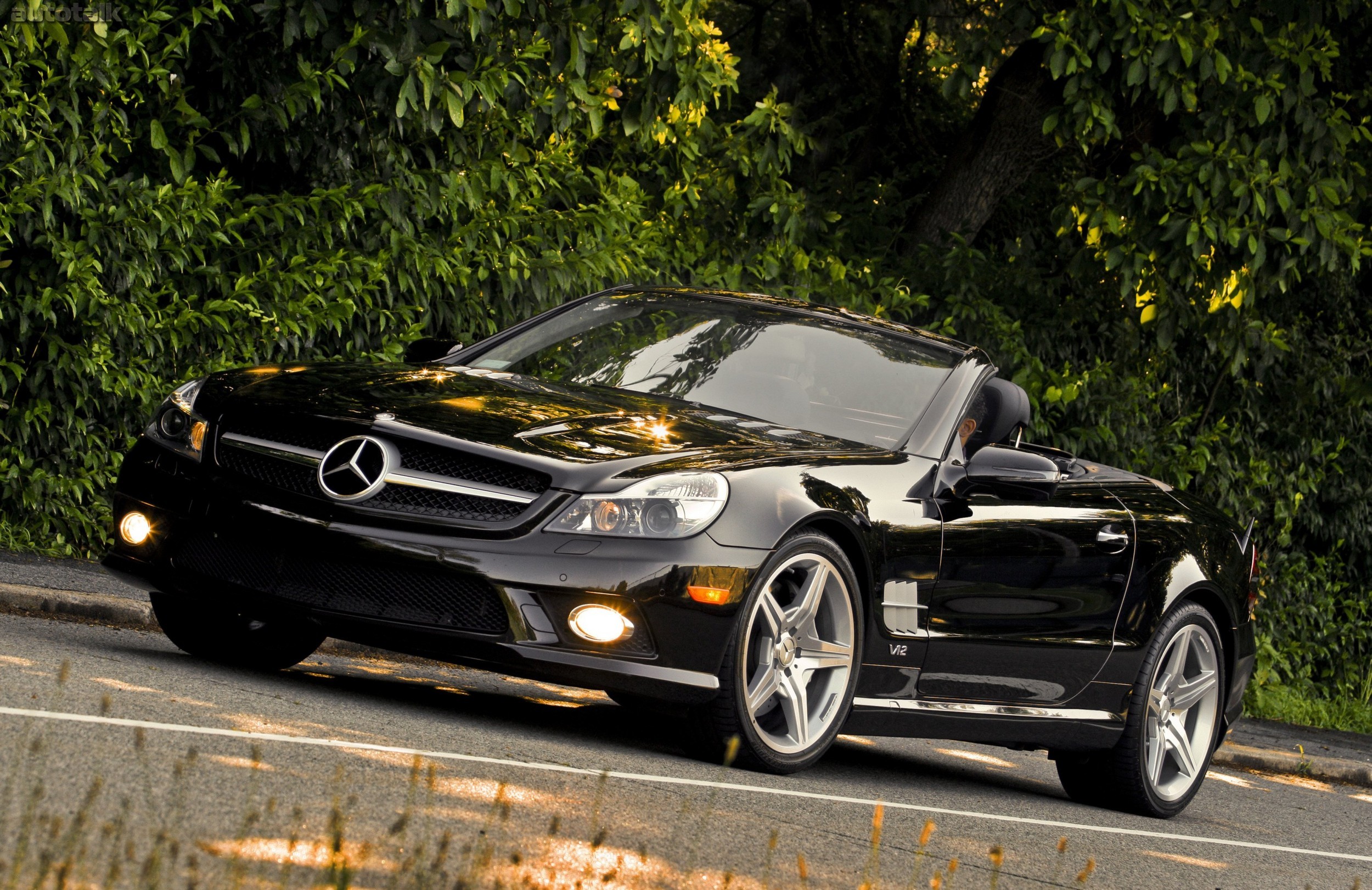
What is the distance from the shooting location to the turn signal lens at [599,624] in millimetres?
5371

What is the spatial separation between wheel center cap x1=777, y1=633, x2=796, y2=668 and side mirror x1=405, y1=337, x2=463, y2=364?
6.83 ft

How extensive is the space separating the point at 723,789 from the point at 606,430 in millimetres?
1207

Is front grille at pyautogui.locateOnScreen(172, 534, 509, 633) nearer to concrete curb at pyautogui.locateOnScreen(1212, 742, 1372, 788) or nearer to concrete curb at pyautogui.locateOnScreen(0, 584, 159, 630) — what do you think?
concrete curb at pyautogui.locateOnScreen(0, 584, 159, 630)

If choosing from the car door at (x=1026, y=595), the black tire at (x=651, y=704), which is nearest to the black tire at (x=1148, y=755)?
the car door at (x=1026, y=595)

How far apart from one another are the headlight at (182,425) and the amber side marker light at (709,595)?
5.62 ft

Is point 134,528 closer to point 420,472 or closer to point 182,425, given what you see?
point 182,425

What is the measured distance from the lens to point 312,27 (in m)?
9.60

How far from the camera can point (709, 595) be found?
5430mm

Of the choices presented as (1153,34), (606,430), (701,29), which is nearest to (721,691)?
(606,430)

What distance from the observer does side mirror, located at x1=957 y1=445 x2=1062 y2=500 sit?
20.8 feet

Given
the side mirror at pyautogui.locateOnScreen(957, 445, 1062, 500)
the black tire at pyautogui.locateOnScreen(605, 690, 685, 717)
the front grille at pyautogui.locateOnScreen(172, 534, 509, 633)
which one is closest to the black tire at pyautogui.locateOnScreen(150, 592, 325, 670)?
the front grille at pyautogui.locateOnScreen(172, 534, 509, 633)

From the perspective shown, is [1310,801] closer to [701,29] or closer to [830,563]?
[830,563]

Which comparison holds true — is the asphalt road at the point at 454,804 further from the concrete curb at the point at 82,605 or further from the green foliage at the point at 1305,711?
the green foliage at the point at 1305,711

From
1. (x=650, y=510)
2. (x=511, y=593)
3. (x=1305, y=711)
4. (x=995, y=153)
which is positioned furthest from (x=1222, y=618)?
(x=995, y=153)
